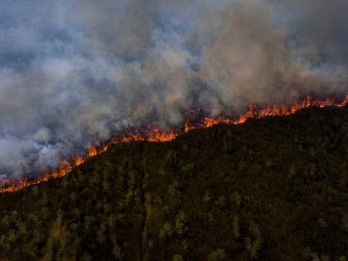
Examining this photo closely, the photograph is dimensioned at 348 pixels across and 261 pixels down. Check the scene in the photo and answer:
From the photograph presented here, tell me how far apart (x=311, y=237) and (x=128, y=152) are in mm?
74244

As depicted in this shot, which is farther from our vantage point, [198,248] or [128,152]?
[128,152]

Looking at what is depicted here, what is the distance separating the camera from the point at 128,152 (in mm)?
170125

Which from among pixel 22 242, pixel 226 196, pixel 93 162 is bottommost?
pixel 22 242

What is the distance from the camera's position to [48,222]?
137000mm

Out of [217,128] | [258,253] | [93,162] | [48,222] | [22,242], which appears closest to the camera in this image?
[258,253]

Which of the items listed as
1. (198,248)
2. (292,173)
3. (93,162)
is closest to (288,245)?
(198,248)

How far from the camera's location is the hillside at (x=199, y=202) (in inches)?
4663

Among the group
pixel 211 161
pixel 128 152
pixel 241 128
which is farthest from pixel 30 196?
pixel 241 128

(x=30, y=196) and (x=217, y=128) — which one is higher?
(x=217, y=128)

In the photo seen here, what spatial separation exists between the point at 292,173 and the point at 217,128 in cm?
3756

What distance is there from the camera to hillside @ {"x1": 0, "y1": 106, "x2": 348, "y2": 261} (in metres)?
118

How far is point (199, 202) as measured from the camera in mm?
138250

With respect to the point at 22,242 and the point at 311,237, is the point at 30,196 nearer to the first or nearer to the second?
the point at 22,242

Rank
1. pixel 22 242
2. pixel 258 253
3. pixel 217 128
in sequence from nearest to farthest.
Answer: pixel 258 253, pixel 22 242, pixel 217 128
